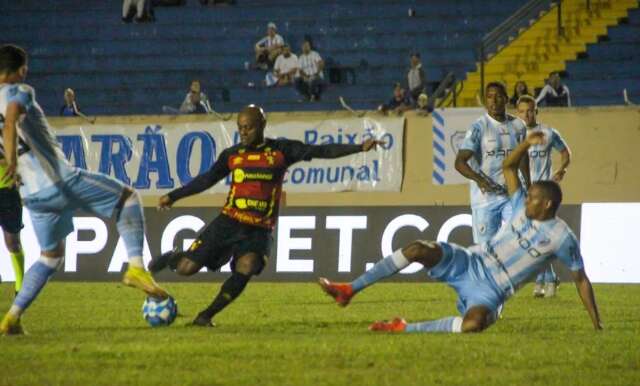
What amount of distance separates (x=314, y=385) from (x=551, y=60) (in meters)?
20.0

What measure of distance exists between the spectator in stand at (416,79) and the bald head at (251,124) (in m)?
13.8

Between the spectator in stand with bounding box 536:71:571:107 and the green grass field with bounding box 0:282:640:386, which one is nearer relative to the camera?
the green grass field with bounding box 0:282:640:386

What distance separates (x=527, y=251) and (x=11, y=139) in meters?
3.83

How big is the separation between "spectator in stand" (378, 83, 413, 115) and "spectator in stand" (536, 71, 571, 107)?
2.19m

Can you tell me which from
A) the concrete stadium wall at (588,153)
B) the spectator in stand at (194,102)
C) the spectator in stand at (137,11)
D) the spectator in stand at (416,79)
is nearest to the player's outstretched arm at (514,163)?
the concrete stadium wall at (588,153)

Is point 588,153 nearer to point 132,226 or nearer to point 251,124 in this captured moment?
point 251,124

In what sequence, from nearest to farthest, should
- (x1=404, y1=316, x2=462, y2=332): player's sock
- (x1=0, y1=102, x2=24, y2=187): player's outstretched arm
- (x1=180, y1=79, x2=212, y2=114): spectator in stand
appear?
(x1=0, y1=102, x2=24, y2=187): player's outstretched arm → (x1=404, y1=316, x2=462, y2=332): player's sock → (x1=180, y1=79, x2=212, y2=114): spectator in stand

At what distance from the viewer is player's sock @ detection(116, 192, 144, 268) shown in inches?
449

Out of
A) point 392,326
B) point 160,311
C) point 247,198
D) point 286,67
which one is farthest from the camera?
point 286,67

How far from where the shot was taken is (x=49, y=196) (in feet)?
36.7

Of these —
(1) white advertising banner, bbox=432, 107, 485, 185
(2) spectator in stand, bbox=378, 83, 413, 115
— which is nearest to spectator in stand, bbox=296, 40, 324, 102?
(2) spectator in stand, bbox=378, 83, 413, 115

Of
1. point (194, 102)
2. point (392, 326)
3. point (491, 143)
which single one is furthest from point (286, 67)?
point (392, 326)

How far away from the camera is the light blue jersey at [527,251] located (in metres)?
11.3

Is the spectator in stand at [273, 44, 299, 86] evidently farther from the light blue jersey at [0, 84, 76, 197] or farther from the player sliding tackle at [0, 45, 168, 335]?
the light blue jersey at [0, 84, 76, 197]
